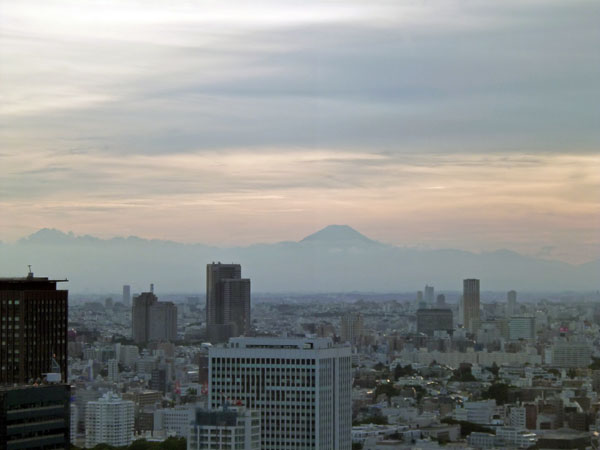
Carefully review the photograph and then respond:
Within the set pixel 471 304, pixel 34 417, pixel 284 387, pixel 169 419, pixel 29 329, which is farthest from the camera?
pixel 471 304

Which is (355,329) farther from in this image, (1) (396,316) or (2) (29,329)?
(2) (29,329)

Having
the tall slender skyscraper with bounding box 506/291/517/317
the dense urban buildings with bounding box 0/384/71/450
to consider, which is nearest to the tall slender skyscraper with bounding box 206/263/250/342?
the tall slender skyscraper with bounding box 506/291/517/317

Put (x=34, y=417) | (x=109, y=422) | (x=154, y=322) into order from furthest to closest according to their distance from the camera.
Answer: (x=154, y=322)
(x=109, y=422)
(x=34, y=417)

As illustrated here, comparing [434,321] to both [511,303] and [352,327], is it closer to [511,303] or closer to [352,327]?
[352,327]

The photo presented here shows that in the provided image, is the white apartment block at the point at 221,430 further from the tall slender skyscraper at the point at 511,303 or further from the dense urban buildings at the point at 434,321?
the dense urban buildings at the point at 434,321

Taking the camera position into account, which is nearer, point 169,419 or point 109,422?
point 169,419

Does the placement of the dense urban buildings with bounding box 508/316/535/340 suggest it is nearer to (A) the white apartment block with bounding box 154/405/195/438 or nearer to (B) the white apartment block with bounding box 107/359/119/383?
(A) the white apartment block with bounding box 154/405/195/438

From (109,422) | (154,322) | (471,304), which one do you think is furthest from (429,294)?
(154,322)

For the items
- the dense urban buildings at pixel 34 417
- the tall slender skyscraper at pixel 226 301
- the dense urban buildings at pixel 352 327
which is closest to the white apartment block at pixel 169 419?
the tall slender skyscraper at pixel 226 301
